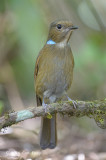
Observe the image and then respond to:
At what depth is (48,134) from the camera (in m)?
4.89

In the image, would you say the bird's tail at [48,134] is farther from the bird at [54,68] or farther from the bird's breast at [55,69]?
the bird's breast at [55,69]

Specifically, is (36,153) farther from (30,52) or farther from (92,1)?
(92,1)

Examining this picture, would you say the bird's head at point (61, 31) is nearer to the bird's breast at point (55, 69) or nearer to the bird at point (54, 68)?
the bird at point (54, 68)

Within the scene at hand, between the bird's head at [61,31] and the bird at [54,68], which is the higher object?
the bird's head at [61,31]

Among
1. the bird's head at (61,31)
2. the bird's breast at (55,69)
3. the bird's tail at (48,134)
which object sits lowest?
the bird's tail at (48,134)

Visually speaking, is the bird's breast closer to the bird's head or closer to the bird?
the bird

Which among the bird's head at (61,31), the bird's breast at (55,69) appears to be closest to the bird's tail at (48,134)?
the bird's breast at (55,69)

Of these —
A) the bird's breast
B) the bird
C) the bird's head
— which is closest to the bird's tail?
the bird

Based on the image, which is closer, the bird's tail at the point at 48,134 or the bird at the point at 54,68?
the bird at the point at 54,68

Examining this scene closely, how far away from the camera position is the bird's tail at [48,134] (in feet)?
15.8

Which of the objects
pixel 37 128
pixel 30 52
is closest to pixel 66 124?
pixel 37 128

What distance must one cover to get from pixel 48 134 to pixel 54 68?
0.98 meters

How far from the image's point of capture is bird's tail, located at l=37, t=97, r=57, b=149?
481 centimetres

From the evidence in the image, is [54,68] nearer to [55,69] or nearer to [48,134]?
[55,69]
